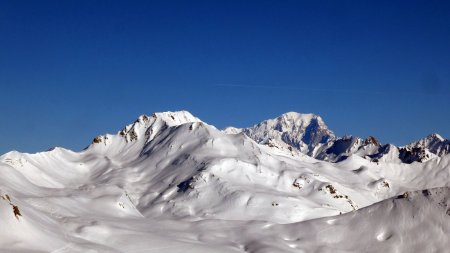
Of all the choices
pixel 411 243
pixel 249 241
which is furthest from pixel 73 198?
pixel 411 243

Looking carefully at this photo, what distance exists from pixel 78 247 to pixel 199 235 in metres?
27.9

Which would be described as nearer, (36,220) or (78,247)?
(78,247)

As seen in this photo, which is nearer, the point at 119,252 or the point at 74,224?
the point at 119,252

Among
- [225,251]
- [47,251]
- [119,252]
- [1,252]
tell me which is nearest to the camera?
[1,252]

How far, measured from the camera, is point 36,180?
19138 cm

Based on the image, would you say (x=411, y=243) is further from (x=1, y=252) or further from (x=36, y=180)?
(x=36, y=180)

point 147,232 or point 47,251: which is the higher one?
point 147,232

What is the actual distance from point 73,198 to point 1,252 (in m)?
68.1

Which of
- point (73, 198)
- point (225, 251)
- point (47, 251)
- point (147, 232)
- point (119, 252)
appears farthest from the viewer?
point (73, 198)

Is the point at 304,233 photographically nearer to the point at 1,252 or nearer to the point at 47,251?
the point at 47,251

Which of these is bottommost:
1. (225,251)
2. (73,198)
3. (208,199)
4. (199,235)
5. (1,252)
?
(1,252)

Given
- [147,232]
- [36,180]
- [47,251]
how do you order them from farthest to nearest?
[36,180] → [147,232] → [47,251]

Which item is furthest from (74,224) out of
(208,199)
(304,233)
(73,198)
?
(208,199)

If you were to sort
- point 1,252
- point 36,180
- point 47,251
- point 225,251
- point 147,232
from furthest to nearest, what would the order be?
1. point 36,180
2. point 147,232
3. point 225,251
4. point 47,251
5. point 1,252
